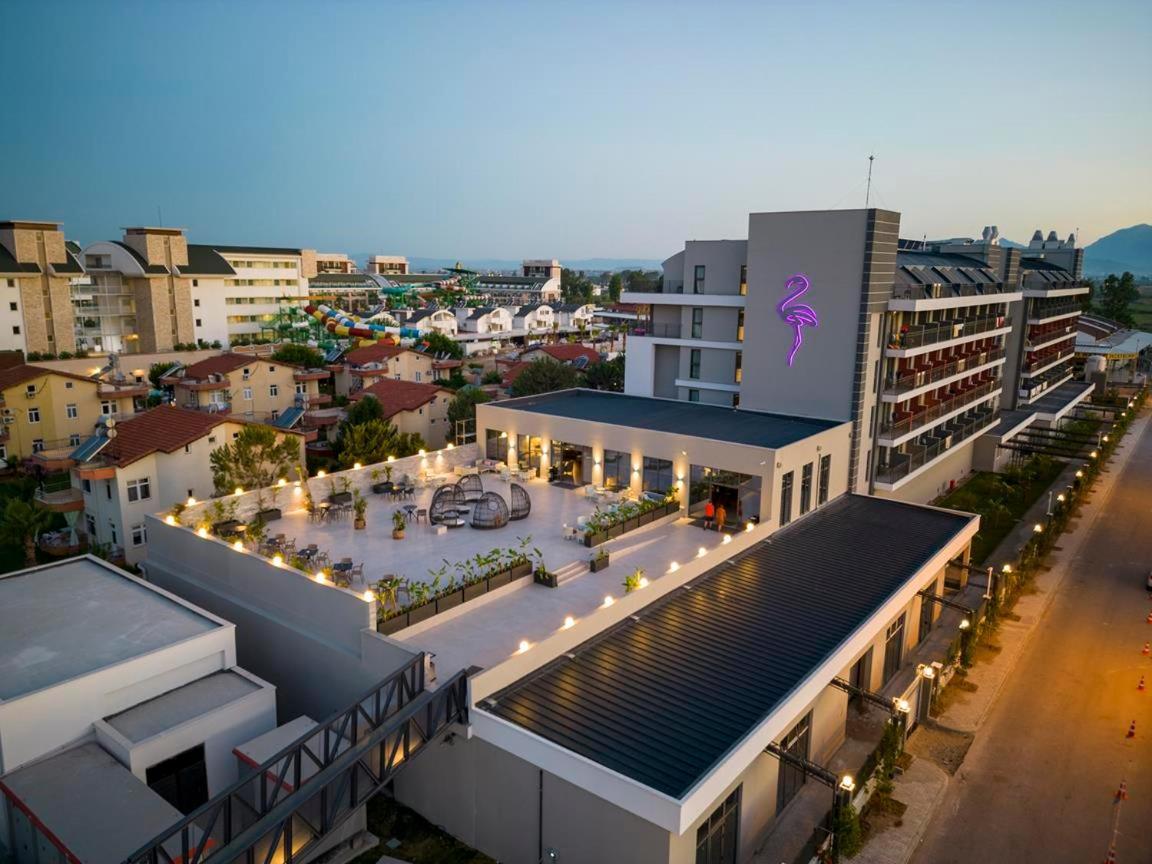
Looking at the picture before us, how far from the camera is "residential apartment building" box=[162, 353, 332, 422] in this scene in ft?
172

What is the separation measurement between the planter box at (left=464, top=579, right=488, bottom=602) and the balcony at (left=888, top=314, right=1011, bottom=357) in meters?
20.4

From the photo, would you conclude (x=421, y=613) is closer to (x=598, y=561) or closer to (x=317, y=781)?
(x=317, y=781)

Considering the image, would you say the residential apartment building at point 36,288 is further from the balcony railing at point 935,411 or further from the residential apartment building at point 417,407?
the balcony railing at point 935,411

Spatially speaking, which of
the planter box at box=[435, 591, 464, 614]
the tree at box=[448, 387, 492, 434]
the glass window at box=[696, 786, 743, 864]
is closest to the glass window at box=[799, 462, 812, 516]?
the planter box at box=[435, 591, 464, 614]

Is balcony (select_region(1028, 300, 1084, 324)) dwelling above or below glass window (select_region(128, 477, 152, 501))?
above

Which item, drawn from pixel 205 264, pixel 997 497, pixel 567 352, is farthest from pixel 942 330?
pixel 205 264

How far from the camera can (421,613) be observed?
1812cm

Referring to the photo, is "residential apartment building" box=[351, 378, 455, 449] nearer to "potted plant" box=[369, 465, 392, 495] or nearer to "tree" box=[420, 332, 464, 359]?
"potted plant" box=[369, 465, 392, 495]

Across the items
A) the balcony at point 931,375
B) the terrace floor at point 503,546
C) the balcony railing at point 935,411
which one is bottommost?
the terrace floor at point 503,546

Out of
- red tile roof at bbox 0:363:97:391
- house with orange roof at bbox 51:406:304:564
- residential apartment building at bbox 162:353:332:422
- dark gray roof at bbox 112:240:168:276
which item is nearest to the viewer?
house with orange roof at bbox 51:406:304:564

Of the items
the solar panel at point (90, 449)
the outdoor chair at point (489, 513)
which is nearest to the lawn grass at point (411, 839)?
the outdoor chair at point (489, 513)

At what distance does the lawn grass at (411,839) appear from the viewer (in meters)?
16.0

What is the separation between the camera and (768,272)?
104ft

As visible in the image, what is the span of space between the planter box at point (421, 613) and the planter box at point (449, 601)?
0.14m
